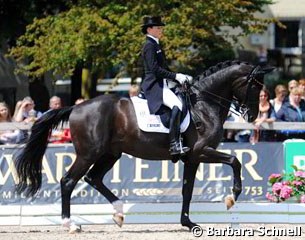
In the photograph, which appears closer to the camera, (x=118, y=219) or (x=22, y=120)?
(x=118, y=219)

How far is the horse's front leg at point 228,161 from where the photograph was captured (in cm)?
1083

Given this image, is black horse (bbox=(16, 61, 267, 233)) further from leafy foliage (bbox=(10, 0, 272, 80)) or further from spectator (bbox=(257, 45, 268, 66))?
spectator (bbox=(257, 45, 268, 66))

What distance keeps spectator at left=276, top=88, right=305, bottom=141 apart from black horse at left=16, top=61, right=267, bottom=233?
3.30 meters

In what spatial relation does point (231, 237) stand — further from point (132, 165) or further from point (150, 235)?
point (132, 165)

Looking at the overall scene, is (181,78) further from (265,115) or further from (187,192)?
(265,115)

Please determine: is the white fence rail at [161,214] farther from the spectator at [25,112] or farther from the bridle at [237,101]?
the spectator at [25,112]

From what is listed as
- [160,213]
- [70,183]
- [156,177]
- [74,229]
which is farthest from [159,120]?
[156,177]

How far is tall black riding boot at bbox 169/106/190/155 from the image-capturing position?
10.9m

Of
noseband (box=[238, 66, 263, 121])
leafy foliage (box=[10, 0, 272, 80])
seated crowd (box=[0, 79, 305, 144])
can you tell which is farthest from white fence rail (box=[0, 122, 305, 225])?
leafy foliage (box=[10, 0, 272, 80])

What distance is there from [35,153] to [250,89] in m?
2.90

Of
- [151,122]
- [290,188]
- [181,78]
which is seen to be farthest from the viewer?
[290,188]

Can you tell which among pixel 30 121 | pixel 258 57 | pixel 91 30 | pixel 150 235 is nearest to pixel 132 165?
pixel 30 121

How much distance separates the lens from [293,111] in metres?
14.8

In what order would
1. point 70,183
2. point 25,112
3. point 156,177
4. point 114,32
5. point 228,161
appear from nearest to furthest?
point 228,161 < point 70,183 < point 156,177 < point 25,112 < point 114,32
